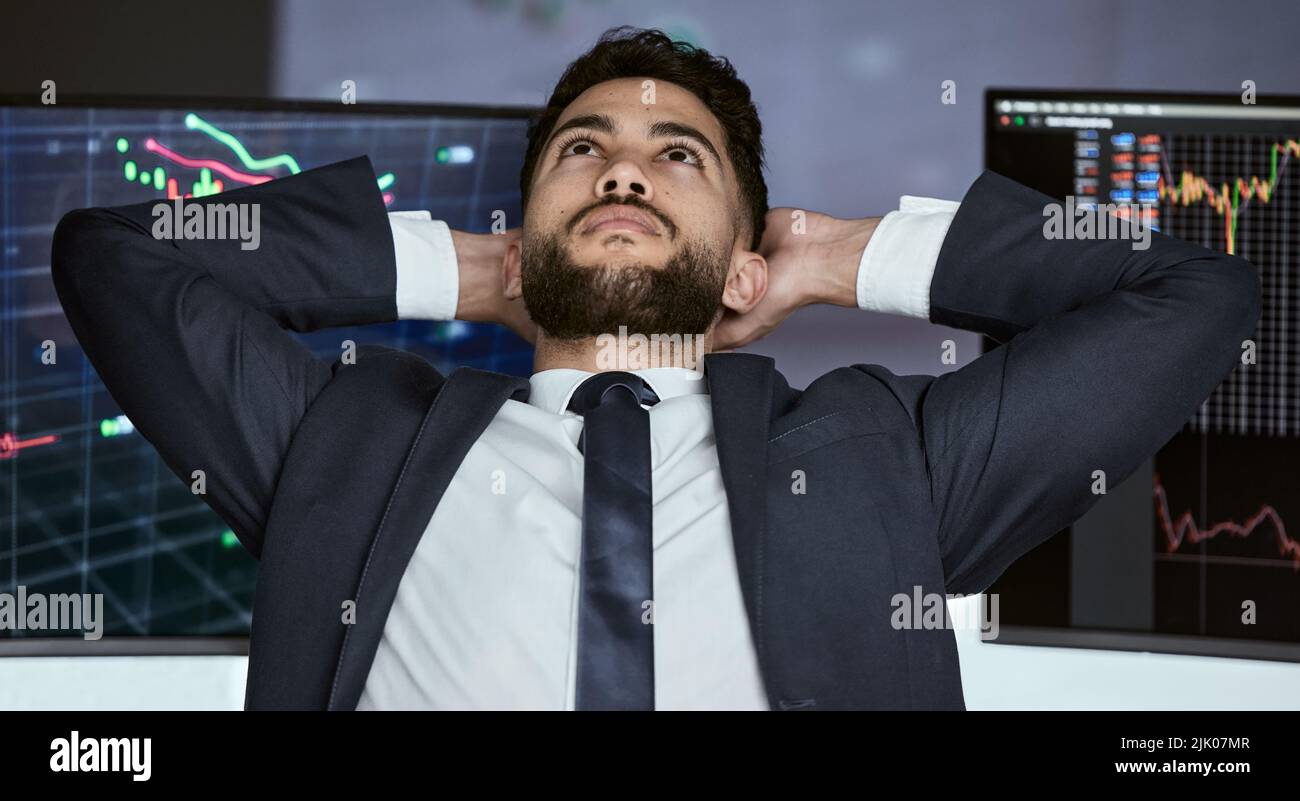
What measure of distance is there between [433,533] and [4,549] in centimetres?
83

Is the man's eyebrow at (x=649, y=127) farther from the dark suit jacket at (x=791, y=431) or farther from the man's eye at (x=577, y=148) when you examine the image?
the dark suit jacket at (x=791, y=431)

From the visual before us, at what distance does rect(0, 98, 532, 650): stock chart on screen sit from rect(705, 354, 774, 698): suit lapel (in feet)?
2.09

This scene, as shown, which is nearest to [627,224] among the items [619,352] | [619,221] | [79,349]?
[619,221]

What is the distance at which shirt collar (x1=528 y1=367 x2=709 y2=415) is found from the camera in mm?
1388

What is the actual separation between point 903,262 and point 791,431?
0.30 metres

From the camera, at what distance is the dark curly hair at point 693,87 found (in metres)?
1.59

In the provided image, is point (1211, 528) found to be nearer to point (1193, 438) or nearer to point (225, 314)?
point (1193, 438)

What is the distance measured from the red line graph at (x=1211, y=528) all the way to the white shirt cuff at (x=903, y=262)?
0.56m

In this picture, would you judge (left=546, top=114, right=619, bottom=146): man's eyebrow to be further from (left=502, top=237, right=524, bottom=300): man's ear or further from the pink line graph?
the pink line graph

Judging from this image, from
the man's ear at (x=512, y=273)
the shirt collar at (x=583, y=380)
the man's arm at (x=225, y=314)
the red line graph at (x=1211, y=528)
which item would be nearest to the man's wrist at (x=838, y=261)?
the shirt collar at (x=583, y=380)

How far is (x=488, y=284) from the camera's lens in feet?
5.07

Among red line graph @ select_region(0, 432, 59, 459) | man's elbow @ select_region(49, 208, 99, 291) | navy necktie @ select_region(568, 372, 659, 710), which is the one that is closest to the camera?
navy necktie @ select_region(568, 372, 659, 710)

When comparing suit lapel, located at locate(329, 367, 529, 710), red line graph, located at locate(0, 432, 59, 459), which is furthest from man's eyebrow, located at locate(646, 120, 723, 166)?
red line graph, located at locate(0, 432, 59, 459)
